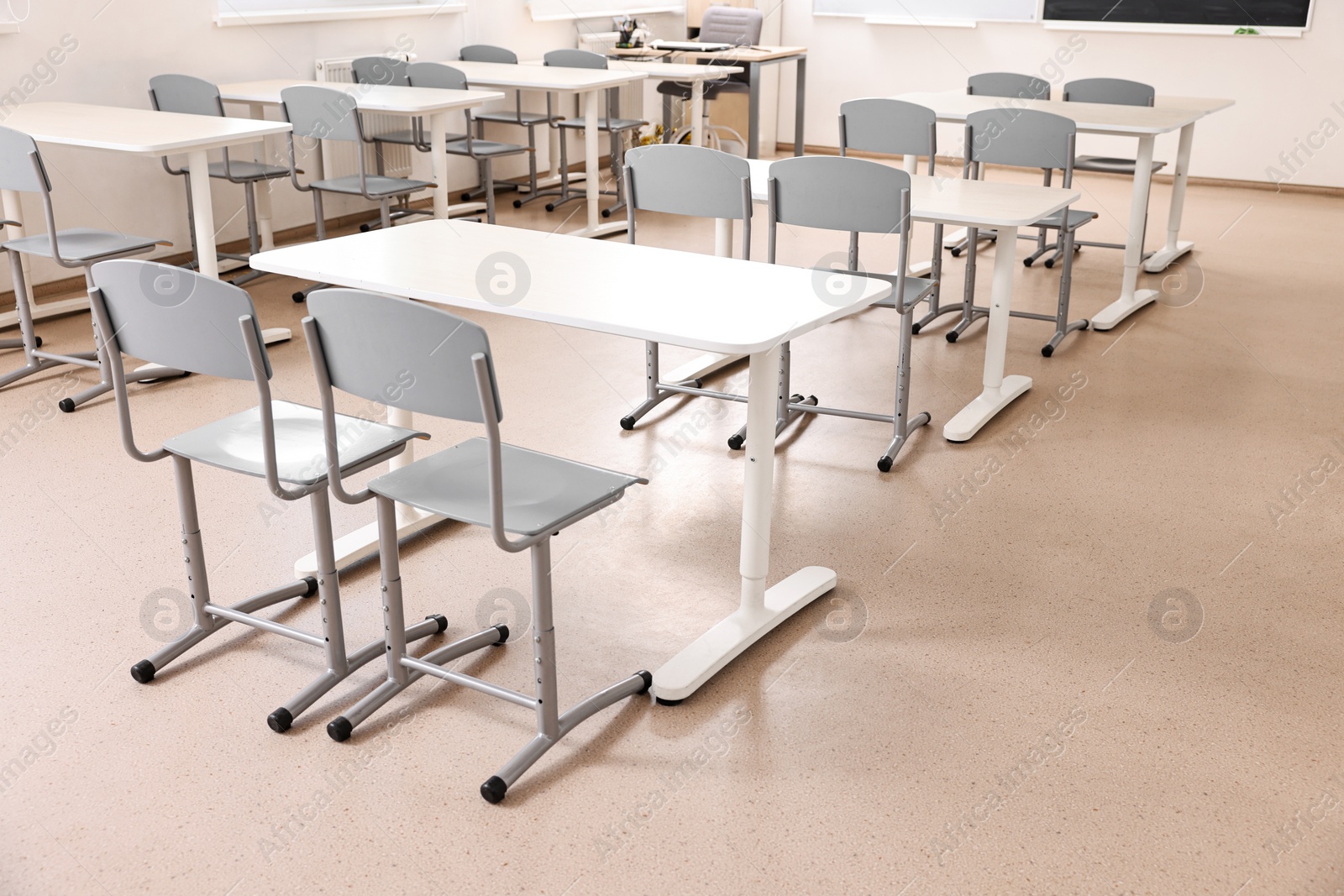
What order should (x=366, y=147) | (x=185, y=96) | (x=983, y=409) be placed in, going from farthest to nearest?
(x=366, y=147) < (x=185, y=96) < (x=983, y=409)

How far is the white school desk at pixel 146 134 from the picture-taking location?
3990mm

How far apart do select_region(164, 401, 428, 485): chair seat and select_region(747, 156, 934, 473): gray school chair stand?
1.44m

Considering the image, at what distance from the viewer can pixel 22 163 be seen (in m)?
3.75

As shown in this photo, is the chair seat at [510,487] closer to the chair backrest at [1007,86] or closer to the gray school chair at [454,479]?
the gray school chair at [454,479]

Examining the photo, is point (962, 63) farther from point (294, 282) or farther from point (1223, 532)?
point (1223, 532)

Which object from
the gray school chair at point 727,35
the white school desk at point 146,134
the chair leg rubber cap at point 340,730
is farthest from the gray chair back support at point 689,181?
the gray school chair at point 727,35

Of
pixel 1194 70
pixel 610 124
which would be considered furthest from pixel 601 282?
pixel 1194 70

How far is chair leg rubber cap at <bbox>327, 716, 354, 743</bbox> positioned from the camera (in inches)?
85.9

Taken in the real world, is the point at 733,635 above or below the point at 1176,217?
below

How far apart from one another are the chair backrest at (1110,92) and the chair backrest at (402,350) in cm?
479

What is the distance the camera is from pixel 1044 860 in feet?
6.26

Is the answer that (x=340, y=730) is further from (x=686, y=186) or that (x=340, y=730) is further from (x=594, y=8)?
(x=594, y=8)

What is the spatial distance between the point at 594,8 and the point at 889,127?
146 inches

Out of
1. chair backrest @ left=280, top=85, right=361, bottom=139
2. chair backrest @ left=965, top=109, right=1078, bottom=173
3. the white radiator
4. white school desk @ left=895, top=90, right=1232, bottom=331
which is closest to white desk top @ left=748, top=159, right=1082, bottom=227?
chair backrest @ left=965, top=109, right=1078, bottom=173
